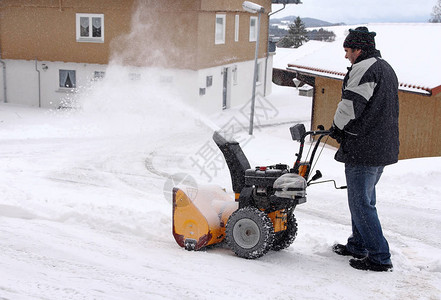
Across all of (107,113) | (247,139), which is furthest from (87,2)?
(247,139)

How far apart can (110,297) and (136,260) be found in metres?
1.06

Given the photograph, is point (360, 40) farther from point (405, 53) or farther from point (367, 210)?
point (405, 53)

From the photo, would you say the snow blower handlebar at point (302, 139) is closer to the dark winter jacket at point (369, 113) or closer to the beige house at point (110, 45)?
the dark winter jacket at point (369, 113)

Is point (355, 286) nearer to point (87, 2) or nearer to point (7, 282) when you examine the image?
point (7, 282)

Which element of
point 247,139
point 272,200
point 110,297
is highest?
point 272,200

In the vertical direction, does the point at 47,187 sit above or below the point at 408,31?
below

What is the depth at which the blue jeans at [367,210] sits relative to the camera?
4711mm

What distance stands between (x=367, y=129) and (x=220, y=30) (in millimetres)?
19269

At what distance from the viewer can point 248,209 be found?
16.6ft

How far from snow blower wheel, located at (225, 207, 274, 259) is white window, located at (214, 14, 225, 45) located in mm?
18189

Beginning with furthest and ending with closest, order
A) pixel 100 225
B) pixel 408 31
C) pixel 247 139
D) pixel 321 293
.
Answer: pixel 408 31, pixel 247 139, pixel 100 225, pixel 321 293

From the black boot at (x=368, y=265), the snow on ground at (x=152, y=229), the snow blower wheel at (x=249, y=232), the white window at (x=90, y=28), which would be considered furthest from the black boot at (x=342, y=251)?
the white window at (x=90, y=28)

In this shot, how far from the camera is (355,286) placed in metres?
4.40

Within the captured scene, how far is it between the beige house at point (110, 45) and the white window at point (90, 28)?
1.6 inches
